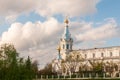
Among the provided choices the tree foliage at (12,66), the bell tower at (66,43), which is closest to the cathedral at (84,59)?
the bell tower at (66,43)

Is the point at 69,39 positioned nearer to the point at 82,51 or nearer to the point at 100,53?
the point at 82,51

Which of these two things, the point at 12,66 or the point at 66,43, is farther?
the point at 66,43

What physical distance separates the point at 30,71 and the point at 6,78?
3.84 m

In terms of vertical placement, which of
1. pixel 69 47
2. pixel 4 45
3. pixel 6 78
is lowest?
pixel 6 78

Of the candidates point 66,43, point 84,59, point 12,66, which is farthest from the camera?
point 66,43

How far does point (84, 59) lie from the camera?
102m

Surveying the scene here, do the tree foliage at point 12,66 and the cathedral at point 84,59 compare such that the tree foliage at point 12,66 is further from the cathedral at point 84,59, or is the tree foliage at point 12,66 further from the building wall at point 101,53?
the building wall at point 101,53

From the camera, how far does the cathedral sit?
9000 centimetres

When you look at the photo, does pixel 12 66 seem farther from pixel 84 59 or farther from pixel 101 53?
pixel 101 53

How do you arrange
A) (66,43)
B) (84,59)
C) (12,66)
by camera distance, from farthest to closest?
(66,43)
(84,59)
(12,66)

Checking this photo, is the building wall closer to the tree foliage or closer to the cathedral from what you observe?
the cathedral

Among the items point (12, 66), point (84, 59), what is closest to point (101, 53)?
point (84, 59)

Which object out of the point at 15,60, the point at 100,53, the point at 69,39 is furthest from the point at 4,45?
the point at 69,39

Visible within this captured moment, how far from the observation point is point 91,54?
106625 millimetres
